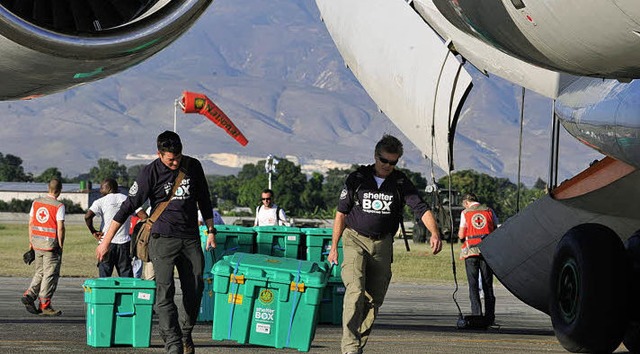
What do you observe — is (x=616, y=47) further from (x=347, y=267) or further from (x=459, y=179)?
(x=459, y=179)

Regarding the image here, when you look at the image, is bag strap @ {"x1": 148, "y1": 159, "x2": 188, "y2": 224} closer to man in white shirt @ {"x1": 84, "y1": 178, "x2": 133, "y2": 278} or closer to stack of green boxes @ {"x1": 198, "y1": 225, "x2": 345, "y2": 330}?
stack of green boxes @ {"x1": 198, "y1": 225, "x2": 345, "y2": 330}

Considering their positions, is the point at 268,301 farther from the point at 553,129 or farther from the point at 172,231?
the point at 553,129

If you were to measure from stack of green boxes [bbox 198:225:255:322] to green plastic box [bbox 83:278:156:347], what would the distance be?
277 centimetres

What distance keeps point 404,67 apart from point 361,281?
206 centimetres

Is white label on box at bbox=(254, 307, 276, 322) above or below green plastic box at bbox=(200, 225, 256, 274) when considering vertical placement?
below

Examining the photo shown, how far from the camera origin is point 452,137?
32.9 feet

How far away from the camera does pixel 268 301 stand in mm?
12719

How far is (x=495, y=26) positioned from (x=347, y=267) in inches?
199

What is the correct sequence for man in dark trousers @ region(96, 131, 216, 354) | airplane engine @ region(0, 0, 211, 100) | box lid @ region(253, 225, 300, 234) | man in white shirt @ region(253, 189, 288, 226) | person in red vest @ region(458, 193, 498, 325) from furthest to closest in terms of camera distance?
man in white shirt @ region(253, 189, 288, 226), person in red vest @ region(458, 193, 498, 325), box lid @ region(253, 225, 300, 234), man in dark trousers @ region(96, 131, 216, 354), airplane engine @ region(0, 0, 211, 100)

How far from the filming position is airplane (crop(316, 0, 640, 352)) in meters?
9.32

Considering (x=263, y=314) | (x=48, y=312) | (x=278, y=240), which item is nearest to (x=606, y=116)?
(x=263, y=314)

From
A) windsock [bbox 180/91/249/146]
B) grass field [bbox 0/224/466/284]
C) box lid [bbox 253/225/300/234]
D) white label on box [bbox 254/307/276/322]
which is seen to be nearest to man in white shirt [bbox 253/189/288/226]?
box lid [bbox 253/225/300/234]

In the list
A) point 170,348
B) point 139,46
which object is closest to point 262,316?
point 170,348

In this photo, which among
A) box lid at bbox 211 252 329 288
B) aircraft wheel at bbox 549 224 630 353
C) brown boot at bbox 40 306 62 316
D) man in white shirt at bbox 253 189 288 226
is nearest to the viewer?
aircraft wheel at bbox 549 224 630 353
